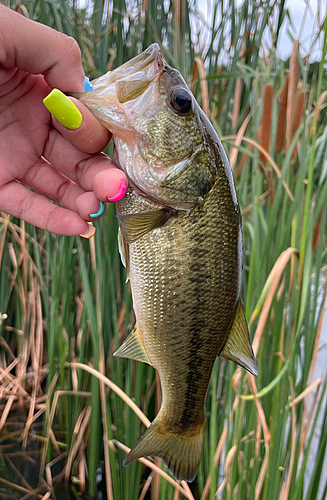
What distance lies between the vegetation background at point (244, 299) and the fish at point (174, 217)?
31 cm

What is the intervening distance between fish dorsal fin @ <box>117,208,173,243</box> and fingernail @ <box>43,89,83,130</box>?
0.20 m

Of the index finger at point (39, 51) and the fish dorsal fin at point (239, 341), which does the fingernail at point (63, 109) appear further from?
the fish dorsal fin at point (239, 341)

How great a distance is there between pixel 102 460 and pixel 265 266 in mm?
1409

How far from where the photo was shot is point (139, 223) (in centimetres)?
86

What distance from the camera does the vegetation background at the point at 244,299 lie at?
1.29 metres

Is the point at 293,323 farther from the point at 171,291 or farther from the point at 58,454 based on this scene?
the point at 58,454

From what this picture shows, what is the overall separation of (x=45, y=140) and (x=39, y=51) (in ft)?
0.83

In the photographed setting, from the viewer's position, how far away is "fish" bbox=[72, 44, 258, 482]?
0.87m

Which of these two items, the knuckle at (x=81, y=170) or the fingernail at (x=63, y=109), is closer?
the fingernail at (x=63, y=109)

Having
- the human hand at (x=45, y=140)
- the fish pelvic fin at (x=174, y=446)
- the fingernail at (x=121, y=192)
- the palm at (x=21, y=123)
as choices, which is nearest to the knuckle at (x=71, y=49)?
the human hand at (x=45, y=140)

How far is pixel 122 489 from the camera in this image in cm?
173

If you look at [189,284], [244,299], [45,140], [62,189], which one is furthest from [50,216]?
[244,299]

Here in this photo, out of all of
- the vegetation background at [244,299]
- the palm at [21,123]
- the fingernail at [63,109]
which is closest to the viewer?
the fingernail at [63,109]

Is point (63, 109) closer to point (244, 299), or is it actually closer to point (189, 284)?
point (189, 284)
